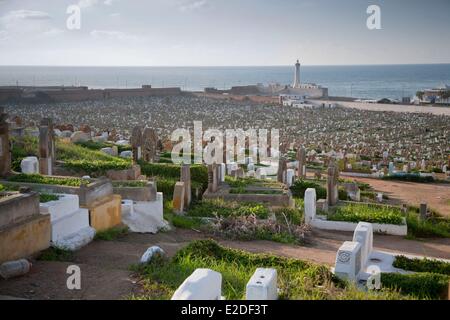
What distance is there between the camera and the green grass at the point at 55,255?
8430mm

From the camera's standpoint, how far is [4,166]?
39.1 feet

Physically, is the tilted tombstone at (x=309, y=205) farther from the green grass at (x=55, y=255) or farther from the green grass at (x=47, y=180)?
the green grass at (x=55, y=255)

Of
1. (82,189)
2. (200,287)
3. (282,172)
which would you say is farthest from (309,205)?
(200,287)

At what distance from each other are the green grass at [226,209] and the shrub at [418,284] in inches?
235

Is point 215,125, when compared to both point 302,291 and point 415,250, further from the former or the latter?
point 302,291

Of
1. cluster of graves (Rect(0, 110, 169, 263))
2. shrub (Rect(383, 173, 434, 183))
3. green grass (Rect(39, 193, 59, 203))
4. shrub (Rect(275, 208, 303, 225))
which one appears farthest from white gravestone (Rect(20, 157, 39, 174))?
shrub (Rect(383, 173, 434, 183))

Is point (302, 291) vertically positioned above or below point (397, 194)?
above

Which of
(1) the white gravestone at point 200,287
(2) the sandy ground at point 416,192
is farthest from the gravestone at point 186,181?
(1) the white gravestone at point 200,287

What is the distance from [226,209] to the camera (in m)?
14.5

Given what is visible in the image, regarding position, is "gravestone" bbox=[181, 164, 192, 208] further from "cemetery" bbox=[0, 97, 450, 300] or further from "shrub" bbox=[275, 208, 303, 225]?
"shrub" bbox=[275, 208, 303, 225]

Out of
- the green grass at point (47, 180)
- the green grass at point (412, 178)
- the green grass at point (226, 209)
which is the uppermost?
the green grass at point (47, 180)

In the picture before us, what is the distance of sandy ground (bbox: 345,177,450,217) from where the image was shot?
19.8m

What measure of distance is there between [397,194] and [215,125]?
23111mm
